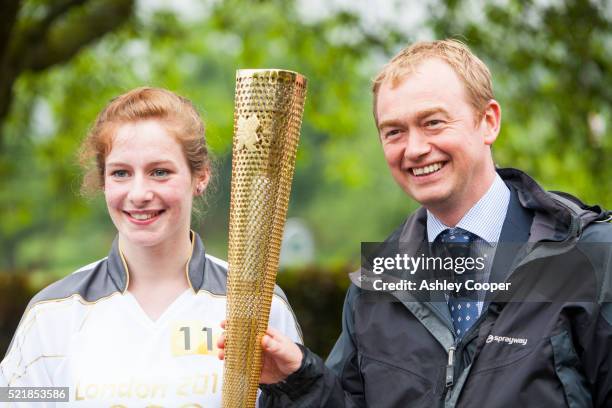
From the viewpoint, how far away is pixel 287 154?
112 inches

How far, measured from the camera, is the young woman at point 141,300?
10.1 ft

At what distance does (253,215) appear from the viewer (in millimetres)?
2840

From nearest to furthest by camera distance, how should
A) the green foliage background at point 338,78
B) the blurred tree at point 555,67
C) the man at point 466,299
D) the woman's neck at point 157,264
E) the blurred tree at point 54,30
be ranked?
1. the man at point 466,299
2. the woman's neck at point 157,264
3. the blurred tree at point 54,30
4. the blurred tree at point 555,67
5. the green foliage background at point 338,78

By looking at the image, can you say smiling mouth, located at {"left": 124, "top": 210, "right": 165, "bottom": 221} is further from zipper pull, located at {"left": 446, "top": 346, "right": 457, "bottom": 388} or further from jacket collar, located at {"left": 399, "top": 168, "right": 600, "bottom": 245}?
jacket collar, located at {"left": 399, "top": 168, "right": 600, "bottom": 245}

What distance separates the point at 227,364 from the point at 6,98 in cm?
556

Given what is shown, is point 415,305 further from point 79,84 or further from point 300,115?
point 79,84

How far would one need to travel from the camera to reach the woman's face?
3.11 m

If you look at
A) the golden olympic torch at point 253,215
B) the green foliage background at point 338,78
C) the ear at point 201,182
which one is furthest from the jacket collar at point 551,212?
the green foliage background at point 338,78

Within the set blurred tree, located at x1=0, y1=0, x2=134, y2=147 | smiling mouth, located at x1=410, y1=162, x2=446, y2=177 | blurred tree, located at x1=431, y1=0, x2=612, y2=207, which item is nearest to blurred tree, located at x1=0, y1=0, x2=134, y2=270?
blurred tree, located at x1=0, y1=0, x2=134, y2=147

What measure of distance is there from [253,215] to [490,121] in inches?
34.7

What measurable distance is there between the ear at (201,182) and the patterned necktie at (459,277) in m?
0.89

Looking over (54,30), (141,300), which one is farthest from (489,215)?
(54,30)

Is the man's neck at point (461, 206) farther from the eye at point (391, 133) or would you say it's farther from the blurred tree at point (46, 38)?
the blurred tree at point (46, 38)

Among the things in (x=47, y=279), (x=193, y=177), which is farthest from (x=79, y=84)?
(x=193, y=177)
